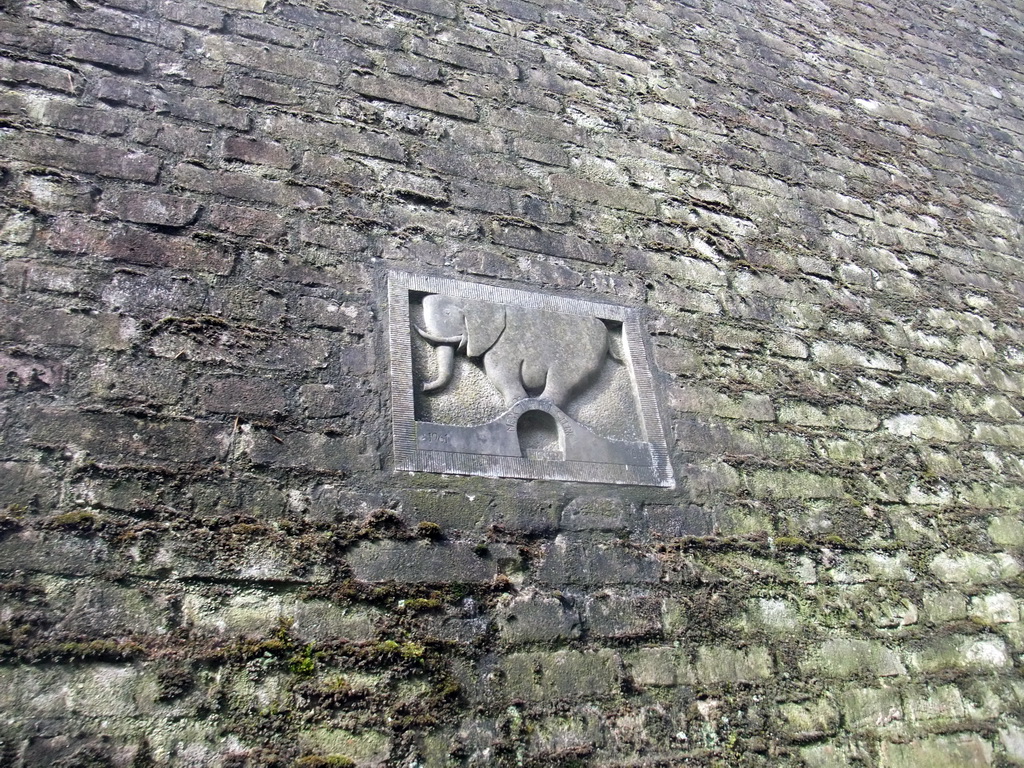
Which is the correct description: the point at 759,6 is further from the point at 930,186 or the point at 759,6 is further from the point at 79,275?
the point at 79,275

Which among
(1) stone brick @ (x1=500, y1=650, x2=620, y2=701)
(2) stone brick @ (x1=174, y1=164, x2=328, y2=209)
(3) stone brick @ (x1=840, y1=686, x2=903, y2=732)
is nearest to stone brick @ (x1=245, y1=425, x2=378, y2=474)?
(1) stone brick @ (x1=500, y1=650, x2=620, y2=701)

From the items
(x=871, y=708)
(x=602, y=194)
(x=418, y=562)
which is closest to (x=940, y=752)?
(x=871, y=708)

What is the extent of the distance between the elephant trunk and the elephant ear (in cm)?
6

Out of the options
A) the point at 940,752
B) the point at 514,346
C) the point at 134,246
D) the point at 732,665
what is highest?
the point at 134,246

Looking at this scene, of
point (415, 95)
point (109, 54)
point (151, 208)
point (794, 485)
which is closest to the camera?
point (151, 208)

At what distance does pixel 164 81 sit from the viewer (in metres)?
2.46

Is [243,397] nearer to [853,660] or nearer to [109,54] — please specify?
[109,54]

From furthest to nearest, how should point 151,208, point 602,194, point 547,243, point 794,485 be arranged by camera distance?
point 602,194, point 547,243, point 794,485, point 151,208

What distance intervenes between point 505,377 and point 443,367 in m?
0.19

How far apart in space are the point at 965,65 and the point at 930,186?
56.7 inches

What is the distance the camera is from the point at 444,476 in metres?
2.11

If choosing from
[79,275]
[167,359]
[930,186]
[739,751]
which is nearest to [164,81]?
[79,275]

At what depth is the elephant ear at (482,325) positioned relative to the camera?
2.35 metres

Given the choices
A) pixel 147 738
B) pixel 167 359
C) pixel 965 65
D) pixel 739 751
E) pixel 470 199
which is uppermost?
pixel 965 65
